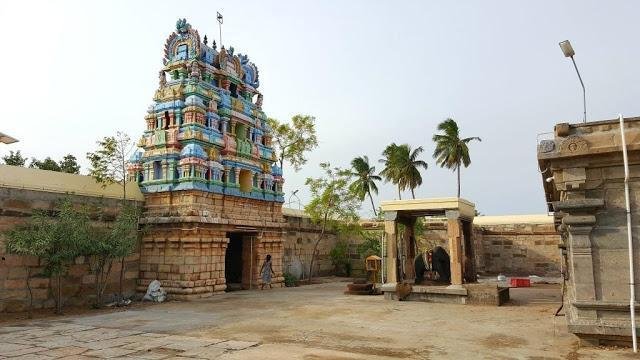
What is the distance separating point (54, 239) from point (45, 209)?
1728 millimetres

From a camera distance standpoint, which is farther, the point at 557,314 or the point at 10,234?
the point at 10,234

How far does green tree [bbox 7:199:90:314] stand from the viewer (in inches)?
432

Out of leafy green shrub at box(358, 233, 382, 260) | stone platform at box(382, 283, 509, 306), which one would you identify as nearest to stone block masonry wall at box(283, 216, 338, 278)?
leafy green shrub at box(358, 233, 382, 260)

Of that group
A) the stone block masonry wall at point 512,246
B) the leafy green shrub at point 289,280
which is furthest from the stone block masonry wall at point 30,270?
the stone block masonry wall at point 512,246

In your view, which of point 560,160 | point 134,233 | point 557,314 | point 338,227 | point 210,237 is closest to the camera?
point 560,160

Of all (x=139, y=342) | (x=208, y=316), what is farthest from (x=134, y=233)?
(x=139, y=342)

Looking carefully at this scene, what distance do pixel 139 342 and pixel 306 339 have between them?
302cm

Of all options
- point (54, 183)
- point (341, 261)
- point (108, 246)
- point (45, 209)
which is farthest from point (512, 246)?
→ point (45, 209)

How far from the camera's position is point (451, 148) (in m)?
32.3

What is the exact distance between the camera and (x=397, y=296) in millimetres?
13648

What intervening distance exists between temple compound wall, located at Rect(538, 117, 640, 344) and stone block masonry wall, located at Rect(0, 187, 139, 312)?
13002 mm

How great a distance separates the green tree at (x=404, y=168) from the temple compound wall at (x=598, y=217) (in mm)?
26197

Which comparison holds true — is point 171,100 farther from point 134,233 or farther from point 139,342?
point 139,342

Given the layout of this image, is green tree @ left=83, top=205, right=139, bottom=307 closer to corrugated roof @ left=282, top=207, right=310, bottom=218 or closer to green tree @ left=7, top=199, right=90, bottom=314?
green tree @ left=7, top=199, right=90, bottom=314
